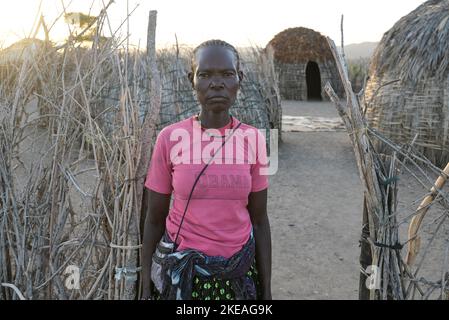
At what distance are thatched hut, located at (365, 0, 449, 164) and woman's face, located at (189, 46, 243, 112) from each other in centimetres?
512

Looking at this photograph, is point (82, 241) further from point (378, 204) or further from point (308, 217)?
point (308, 217)

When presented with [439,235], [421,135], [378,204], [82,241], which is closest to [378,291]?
[378,204]

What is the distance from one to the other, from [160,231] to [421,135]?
5.64 metres

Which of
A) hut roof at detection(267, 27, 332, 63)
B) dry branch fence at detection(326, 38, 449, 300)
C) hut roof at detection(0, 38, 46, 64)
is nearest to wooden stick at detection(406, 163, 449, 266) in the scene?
dry branch fence at detection(326, 38, 449, 300)

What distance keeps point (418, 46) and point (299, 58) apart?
8925 millimetres

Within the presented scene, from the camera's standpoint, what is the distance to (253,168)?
1488 millimetres

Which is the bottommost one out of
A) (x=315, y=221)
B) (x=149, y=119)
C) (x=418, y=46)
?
(x=315, y=221)

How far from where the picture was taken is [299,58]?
1511cm

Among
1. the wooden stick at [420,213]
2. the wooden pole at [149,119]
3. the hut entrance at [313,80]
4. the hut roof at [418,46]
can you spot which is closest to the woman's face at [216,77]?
the wooden pole at [149,119]

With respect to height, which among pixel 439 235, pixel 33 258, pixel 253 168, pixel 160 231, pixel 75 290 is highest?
pixel 253 168

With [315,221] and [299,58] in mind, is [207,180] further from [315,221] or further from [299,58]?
[299,58]

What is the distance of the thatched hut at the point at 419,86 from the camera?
6102 millimetres

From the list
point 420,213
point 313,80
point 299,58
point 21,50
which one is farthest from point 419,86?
point 313,80

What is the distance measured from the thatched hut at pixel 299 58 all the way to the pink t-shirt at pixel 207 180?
1400 centimetres
